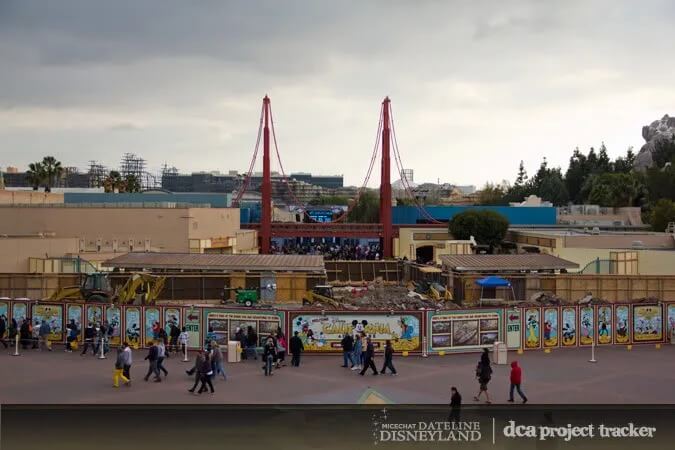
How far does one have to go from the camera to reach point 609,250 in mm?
41969

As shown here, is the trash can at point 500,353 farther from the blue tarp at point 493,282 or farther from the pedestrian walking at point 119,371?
the pedestrian walking at point 119,371

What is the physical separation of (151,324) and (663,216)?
5253 cm

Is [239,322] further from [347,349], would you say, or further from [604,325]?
[604,325]

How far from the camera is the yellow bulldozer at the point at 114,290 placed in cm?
2762

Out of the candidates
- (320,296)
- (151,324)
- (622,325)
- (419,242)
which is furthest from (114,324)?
(419,242)

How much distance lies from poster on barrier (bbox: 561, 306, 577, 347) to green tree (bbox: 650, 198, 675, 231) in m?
44.8

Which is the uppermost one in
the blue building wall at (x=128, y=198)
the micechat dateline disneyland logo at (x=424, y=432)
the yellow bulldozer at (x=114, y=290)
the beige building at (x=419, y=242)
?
the blue building wall at (x=128, y=198)

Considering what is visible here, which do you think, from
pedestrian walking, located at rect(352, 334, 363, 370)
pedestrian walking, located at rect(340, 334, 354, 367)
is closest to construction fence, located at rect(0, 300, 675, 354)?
pedestrian walking, located at rect(340, 334, 354, 367)

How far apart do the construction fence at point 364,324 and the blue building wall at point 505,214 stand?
5249 cm

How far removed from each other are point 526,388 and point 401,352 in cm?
487

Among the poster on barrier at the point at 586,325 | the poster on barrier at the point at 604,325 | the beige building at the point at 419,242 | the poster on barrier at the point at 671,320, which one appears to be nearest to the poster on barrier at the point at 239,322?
the poster on barrier at the point at 586,325

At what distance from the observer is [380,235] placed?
226 feet

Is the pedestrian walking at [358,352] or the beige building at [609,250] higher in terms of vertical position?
the beige building at [609,250]

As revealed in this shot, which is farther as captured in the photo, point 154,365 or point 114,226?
point 114,226
